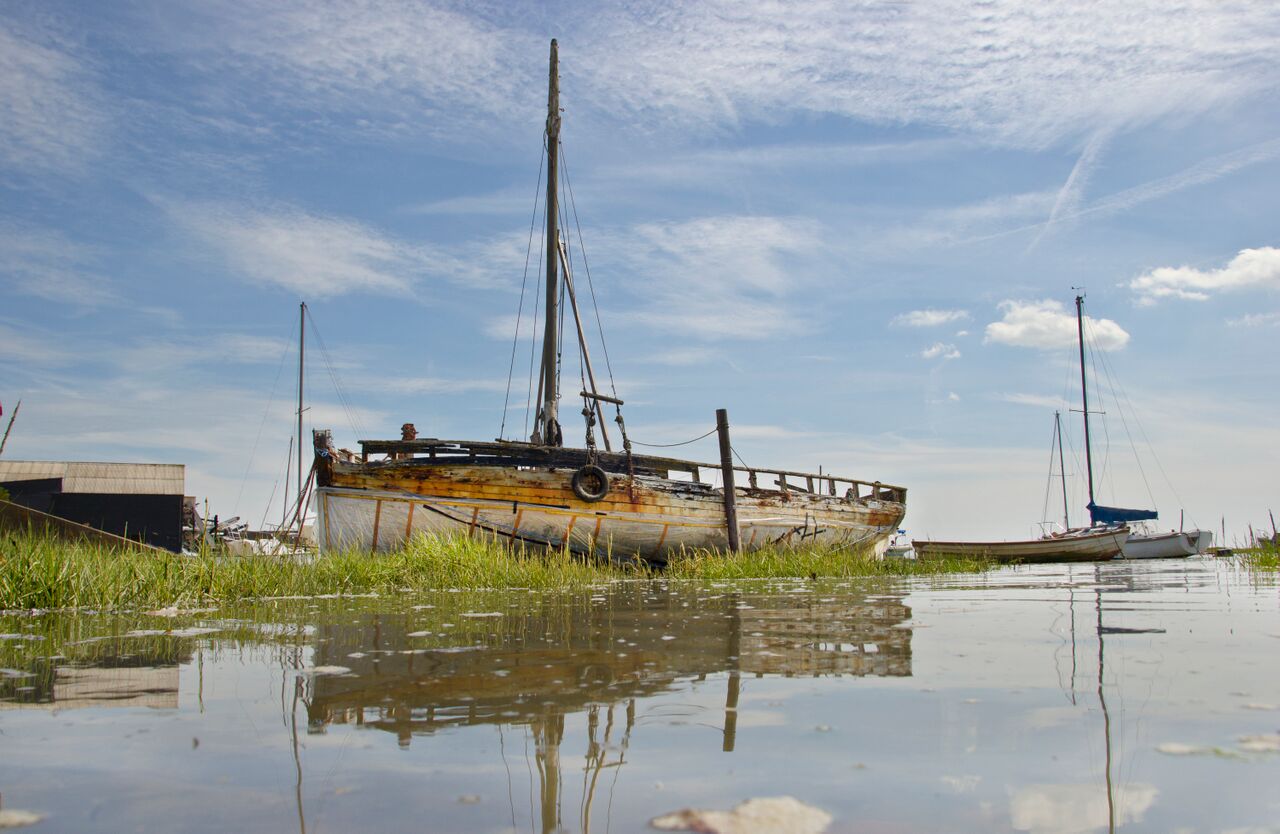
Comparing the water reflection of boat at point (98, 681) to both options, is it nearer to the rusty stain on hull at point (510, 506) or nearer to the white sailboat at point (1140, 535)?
the rusty stain on hull at point (510, 506)

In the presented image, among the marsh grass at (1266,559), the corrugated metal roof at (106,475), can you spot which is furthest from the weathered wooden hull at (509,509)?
the corrugated metal roof at (106,475)

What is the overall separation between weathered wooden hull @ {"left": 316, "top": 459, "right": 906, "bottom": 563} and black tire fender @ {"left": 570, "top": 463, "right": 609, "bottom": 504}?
15cm

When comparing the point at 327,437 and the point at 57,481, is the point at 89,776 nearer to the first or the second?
the point at 327,437

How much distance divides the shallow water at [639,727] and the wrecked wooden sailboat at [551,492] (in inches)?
424

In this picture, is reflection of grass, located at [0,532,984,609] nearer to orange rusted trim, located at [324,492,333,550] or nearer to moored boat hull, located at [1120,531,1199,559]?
orange rusted trim, located at [324,492,333,550]

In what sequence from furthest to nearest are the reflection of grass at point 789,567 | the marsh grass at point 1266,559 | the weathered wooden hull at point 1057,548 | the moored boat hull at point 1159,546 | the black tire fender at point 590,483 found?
the moored boat hull at point 1159,546 → the weathered wooden hull at point 1057,548 → the black tire fender at point 590,483 → the marsh grass at point 1266,559 → the reflection of grass at point 789,567

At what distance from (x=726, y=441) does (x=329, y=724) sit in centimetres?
1719

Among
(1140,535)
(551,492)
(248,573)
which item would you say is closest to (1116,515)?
(1140,535)

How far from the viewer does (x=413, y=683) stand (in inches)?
129

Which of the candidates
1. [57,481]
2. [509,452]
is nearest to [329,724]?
[509,452]

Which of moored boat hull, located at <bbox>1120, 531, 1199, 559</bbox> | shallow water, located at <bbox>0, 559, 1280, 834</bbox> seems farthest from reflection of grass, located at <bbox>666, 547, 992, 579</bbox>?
moored boat hull, located at <bbox>1120, 531, 1199, 559</bbox>

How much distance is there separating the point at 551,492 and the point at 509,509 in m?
0.93

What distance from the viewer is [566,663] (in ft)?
12.3

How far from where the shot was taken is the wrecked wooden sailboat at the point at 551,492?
1680 centimetres
